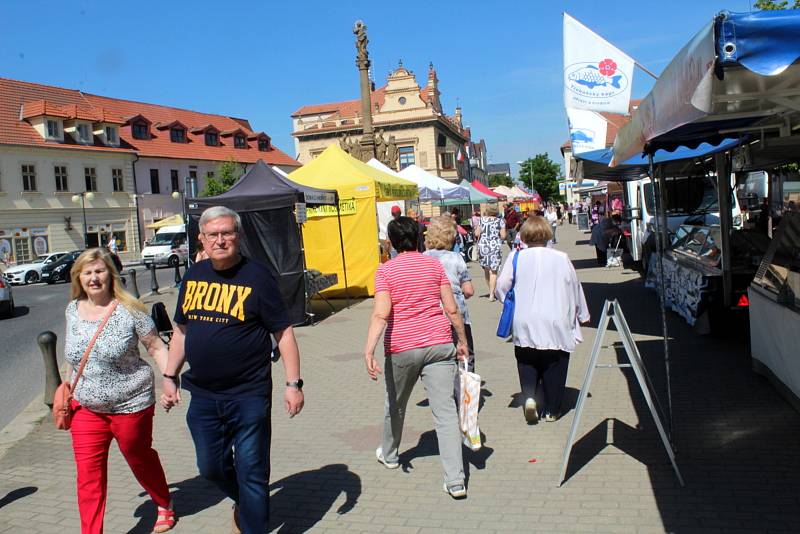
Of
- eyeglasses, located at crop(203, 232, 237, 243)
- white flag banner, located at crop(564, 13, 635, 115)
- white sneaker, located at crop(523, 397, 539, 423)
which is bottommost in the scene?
white sneaker, located at crop(523, 397, 539, 423)

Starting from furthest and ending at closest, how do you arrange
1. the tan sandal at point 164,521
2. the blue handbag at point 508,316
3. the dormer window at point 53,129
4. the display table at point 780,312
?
the dormer window at point 53,129 < the blue handbag at point 508,316 < the display table at point 780,312 < the tan sandal at point 164,521

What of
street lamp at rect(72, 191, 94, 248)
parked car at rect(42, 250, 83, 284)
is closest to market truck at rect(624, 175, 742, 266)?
parked car at rect(42, 250, 83, 284)

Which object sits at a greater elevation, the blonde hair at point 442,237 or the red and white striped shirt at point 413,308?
the blonde hair at point 442,237

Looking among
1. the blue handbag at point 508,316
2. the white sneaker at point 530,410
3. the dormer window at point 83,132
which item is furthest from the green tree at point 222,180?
the white sneaker at point 530,410

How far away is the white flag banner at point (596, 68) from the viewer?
873 cm

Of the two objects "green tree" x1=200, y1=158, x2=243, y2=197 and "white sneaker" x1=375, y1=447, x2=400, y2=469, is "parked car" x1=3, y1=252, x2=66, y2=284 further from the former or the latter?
"white sneaker" x1=375, y1=447, x2=400, y2=469

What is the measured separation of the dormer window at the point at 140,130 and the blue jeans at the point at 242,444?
53.7 m

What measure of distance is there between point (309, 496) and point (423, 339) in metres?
1.28

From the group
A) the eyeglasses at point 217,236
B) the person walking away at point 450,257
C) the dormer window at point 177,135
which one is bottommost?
the person walking away at point 450,257

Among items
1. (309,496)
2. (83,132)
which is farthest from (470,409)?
(83,132)

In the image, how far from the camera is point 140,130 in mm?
53719

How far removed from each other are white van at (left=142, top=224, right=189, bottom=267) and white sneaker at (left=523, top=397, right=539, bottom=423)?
108ft

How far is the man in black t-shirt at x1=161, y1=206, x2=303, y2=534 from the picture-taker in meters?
3.58

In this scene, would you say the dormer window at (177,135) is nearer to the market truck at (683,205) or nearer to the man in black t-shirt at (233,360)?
the market truck at (683,205)
